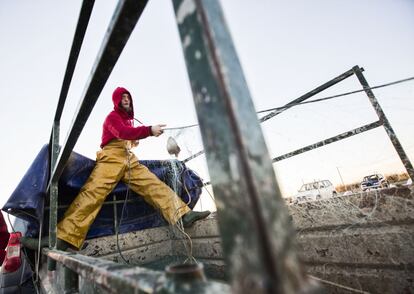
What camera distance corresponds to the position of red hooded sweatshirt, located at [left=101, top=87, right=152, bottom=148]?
254 cm

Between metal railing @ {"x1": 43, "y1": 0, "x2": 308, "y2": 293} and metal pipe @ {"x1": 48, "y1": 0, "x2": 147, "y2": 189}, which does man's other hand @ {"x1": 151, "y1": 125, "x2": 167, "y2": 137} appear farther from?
metal railing @ {"x1": 43, "y1": 0, "x2": 308, "y2": 293}

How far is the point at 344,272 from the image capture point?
1585 mm

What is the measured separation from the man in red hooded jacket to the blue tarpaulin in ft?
0.51

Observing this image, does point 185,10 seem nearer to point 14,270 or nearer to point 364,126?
point 364,126

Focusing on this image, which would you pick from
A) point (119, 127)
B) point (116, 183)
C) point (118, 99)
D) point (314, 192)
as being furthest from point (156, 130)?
point (314, 192)

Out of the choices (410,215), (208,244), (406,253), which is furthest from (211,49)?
(208,244)

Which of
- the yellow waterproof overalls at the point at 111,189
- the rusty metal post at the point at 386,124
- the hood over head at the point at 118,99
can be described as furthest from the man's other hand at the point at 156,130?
the rusty metal post at the point at 386,124

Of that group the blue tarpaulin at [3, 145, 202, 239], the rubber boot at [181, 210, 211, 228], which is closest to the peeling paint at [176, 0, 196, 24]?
the blue tarpaulin at [3, 145, 202, 239]

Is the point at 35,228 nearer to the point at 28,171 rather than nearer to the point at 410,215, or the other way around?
the point at 28,171

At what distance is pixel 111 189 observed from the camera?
105 inches

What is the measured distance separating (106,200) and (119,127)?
1.00m

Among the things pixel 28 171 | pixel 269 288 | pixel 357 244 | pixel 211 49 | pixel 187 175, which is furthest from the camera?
pixel 187 175

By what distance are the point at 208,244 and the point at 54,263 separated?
144 centimetres

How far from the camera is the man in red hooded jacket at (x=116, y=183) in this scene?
7.48 ft
